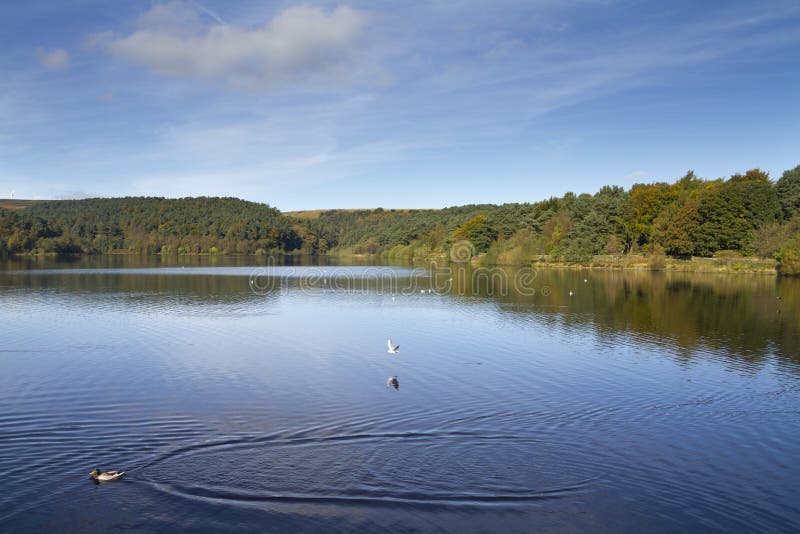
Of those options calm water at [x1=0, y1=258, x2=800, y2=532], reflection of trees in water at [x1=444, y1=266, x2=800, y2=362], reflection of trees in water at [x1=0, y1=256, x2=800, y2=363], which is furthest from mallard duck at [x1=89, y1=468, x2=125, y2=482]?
reflection of trees in water at [x1=444, y1=266, x2=800, y2=362]

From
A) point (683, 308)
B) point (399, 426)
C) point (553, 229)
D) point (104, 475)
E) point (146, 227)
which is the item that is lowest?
point (399, 426)

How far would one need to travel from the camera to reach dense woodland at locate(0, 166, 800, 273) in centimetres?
6397


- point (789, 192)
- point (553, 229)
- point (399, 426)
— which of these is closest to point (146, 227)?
point (553, 229)

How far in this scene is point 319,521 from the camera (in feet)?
25.5

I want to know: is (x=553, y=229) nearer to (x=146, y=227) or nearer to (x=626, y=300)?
(x=626, y=300)

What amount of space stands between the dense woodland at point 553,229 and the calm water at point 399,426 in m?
43.6

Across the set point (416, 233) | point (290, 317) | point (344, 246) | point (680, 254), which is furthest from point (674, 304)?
point (344, 246)

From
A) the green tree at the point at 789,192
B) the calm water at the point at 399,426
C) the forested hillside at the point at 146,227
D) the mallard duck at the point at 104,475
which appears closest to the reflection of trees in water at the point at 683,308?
the calm water at the point at 399,426

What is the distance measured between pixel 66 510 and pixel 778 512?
1037 cm

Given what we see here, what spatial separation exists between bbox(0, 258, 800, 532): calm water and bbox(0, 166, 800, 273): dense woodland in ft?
143

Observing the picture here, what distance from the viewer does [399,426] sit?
38.0 ft

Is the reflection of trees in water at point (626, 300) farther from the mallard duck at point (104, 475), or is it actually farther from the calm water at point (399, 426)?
the mallard duck at point (104, 475)

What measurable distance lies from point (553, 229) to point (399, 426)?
75163 mm

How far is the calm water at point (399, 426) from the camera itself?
816 cm
